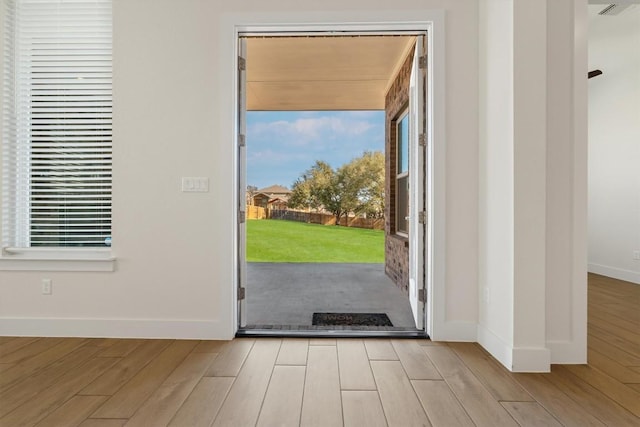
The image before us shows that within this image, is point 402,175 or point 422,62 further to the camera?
point 402,175

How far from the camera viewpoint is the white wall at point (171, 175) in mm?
2902

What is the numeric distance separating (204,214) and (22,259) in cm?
143

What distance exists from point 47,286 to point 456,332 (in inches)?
120

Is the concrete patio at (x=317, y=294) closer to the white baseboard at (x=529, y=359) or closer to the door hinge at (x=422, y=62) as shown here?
the white baseboard at (x=529, y=359)

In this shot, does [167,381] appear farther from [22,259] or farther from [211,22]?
[211,22]

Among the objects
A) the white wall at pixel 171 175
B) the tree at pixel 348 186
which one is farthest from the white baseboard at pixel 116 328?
the tree at pixel 348 186

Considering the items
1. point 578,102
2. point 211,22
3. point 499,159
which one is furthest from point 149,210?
point 578,102

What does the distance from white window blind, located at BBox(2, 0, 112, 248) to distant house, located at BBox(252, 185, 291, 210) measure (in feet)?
24.4

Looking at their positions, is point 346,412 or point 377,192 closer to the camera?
point 346,412

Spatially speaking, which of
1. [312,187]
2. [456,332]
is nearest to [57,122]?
[456,332]

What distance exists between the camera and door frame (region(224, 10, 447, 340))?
2.85 m

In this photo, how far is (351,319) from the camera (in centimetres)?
376

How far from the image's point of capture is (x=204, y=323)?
291cm

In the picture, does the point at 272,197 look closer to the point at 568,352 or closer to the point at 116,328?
the point at 116,328
